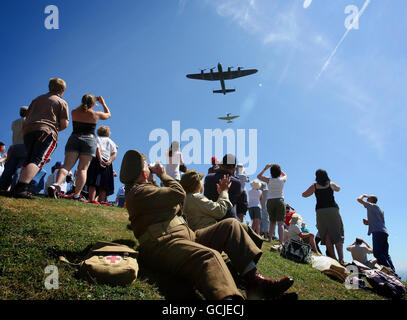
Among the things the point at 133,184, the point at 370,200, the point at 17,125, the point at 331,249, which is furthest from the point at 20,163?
the point at 370,200

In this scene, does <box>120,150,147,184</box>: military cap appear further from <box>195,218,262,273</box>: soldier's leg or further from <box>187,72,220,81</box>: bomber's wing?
<box>187,72,220,81</box>: bomber's wing

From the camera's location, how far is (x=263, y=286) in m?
2.75

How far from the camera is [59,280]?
2541 millimetres

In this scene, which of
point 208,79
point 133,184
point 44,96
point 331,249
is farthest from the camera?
point 208,79

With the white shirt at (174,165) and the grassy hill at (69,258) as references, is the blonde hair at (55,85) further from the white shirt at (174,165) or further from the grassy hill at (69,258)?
the white shirt at (174,165)

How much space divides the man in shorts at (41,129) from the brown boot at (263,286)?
4.20 metres

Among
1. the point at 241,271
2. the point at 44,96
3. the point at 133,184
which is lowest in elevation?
the point at 241,271

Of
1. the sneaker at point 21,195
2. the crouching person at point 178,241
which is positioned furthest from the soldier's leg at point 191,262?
the sneaker at point 21,195

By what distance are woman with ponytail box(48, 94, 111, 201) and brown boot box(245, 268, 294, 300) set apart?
466cm

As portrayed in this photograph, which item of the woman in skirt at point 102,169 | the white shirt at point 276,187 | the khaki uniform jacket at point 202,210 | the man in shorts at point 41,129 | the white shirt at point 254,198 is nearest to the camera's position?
the khaki uniform jacket at point 202,210

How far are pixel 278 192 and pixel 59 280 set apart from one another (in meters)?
6.21

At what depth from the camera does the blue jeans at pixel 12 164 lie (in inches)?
233

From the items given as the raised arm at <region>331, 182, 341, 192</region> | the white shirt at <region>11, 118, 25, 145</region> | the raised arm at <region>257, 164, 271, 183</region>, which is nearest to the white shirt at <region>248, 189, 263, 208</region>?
the raised arm at <region>257, 164, 271, 183</region>

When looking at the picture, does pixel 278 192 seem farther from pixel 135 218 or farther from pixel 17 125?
pixel 17 125
